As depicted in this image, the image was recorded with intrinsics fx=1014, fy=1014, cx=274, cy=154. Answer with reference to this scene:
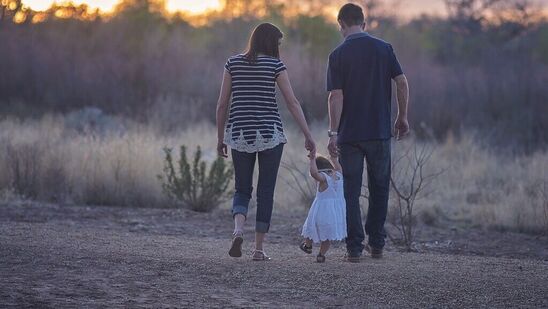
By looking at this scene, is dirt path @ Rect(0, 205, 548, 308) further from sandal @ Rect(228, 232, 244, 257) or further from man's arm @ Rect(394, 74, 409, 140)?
man's arm @ Rect(394, 74, 409, 140)

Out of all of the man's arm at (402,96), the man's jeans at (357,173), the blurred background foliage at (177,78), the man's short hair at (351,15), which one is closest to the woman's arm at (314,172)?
the man's jeans at (357,173)

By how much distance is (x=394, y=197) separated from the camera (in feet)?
43.4

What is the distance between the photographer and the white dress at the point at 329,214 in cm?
773

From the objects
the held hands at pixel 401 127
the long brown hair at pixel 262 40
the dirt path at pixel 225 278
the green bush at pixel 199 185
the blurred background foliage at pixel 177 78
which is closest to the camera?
the dirt path at pixel 225 278

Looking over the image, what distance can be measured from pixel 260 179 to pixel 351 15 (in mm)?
1467

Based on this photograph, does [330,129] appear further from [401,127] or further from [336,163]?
[401,127]

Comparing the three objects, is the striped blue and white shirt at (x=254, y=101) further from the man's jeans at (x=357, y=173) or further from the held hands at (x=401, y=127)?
the held hands at (x=401, y=127)

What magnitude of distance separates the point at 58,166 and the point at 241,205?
7.60m

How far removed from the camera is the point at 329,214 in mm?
7750

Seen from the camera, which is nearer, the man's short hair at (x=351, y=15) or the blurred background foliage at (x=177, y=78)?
the man's short hair at (x=351, y=15)

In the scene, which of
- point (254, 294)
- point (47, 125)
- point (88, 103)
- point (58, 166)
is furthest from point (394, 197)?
point (88, 103)

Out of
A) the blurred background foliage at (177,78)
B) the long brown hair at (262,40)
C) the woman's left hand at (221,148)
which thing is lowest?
the woman's left hand at (221,148)

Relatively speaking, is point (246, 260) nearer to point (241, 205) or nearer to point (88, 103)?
point (241, 205)

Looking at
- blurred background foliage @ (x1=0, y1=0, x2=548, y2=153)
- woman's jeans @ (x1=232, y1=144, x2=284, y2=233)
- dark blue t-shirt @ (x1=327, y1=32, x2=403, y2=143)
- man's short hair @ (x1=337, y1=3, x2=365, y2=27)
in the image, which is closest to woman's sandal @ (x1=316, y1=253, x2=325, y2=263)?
woman's jeans @ (x1=232, y1=144, x2=284, y2=233)
